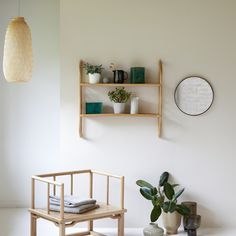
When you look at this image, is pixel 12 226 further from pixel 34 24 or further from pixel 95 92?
pixel 34 24

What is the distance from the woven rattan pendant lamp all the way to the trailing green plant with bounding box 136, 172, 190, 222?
1.58 m

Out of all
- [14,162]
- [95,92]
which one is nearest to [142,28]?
[95,92]

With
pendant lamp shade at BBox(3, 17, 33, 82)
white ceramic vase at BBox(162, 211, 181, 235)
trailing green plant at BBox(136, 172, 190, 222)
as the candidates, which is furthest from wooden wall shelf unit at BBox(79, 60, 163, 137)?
pendant lamp shade at BBox(3, 17, 33, 82)

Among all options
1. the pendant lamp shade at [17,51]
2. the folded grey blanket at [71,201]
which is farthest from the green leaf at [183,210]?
the pendant lamp shade at [17,51]

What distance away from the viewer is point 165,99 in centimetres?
465

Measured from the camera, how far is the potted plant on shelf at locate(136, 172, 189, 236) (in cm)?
434

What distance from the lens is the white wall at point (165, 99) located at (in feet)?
15.1

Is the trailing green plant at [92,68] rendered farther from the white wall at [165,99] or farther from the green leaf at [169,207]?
the green leaf at [169,207]

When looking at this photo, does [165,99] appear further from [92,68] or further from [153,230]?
[153,230]

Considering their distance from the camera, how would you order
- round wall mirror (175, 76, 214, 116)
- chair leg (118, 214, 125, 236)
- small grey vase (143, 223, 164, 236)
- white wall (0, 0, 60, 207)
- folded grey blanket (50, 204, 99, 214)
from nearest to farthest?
folded grey blanket (50, 204, 99, 214), chair leg (118, 214, 125, 236), small grey vase (143, 223, 164, 236), round wall mirror (175, 76, 214, 116), white wall (0, 0, 60, 207)

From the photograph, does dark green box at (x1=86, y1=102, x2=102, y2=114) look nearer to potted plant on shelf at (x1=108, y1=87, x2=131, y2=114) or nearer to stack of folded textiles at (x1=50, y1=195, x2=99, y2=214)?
potted plant on shelf at (x1=108, y1=87, x2=131, y2=114)

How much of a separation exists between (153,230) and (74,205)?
83 cm

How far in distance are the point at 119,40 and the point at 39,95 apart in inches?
48.5

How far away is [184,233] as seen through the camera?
177 inches
